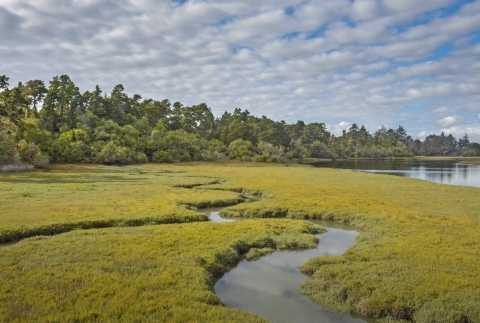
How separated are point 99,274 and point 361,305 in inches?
361

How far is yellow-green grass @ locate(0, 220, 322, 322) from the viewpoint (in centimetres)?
943

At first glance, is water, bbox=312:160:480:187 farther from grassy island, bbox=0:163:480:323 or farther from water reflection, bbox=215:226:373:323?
water reflection, bbox=215:226:373:323

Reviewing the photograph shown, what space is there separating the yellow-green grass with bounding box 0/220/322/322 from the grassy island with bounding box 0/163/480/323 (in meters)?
0.04

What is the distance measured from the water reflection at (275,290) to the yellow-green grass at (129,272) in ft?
2.55

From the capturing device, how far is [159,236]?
58.2ft

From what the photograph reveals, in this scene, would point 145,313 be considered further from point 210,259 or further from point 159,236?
point 159,236

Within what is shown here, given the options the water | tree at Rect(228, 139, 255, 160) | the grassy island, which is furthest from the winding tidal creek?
tree at Rect(228, 139, 255, 160)

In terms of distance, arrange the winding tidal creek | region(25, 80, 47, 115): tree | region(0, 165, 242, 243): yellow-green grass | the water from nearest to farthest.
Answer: the winding tidal creek → region(0, 165, 242, 243): yellow-green grass → the water → region(25, 80, 47, 115): tree

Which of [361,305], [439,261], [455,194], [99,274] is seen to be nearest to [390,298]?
[361,305]

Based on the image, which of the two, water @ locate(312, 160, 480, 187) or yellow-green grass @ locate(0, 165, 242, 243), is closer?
yellow-green grass @ locate(0, 165, 242, 243)

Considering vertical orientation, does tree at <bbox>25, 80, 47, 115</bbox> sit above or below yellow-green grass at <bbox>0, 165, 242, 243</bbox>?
above

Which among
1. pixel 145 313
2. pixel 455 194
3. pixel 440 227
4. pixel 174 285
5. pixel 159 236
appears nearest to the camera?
pixel 145 313

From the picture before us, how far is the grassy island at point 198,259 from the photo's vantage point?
996 centimetres

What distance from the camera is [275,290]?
1298 cm
